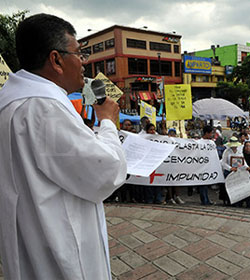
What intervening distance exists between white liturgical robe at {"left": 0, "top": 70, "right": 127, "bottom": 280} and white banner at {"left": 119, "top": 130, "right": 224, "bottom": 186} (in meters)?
4.32

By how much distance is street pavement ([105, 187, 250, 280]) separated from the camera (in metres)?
2.62

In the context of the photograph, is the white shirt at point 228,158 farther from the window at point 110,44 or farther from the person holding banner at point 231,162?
the window at point 110,44

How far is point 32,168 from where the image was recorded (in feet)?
3.33

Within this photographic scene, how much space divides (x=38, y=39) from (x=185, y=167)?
4.71m

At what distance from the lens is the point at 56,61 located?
117cm

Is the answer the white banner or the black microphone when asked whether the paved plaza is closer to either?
the white banner

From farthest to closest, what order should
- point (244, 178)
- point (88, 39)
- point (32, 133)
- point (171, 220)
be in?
point (88, 39) → point (244, 178) → point (171, 220) → point (32, 133)

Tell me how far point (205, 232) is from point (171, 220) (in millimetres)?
552

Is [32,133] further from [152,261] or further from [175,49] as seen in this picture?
[175,49]

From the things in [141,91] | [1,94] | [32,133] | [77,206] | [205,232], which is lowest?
[205,232]

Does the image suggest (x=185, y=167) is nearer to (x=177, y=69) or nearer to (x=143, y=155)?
(x=143, y=155)

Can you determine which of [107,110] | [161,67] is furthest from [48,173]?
[161,67]

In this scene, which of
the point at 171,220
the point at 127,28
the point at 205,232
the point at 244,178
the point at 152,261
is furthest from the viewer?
the point at 127,28

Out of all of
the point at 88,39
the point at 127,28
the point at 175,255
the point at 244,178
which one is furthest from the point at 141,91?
the point at 175,255
